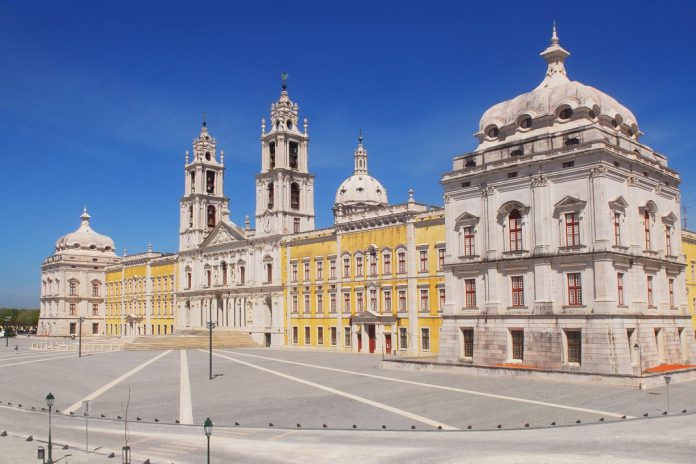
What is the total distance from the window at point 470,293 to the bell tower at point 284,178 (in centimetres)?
3566

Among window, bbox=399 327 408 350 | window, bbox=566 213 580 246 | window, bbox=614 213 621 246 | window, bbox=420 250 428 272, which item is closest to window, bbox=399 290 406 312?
window, bbox=399 327 408 350

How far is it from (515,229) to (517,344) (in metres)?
6.50

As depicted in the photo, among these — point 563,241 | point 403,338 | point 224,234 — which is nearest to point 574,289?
point 563,241

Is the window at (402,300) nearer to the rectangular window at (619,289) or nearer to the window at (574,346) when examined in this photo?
the window at (574,346)

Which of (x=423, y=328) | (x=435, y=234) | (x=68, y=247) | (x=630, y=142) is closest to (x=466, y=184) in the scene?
(x=630, y=142)

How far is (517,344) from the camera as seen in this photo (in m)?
40.5

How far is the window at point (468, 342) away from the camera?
141 feet

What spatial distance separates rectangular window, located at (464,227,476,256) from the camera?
142 ft

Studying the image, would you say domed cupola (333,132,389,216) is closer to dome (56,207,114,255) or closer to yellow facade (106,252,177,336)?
yellow facade (106,252,177,336)

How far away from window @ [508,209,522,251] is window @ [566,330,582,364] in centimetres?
570

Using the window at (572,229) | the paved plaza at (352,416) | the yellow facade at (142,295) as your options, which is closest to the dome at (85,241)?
the yellow facade at (142,295)

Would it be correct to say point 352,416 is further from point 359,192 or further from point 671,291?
point 359,192

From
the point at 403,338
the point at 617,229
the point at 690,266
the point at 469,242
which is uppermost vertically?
the point at 617,229

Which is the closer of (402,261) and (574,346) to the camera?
(574,346)
